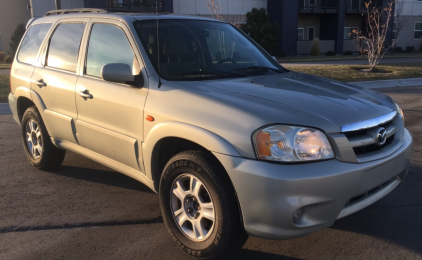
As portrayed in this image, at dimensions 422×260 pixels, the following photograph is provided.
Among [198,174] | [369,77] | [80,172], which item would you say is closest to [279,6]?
[369,77]

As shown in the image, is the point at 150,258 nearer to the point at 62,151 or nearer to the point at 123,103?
the point at 123,103

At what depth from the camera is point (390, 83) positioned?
14.2 m

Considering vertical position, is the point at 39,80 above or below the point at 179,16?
below

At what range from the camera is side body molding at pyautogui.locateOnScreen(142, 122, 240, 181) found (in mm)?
2988

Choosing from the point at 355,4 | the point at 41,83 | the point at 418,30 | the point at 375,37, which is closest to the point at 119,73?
the point at 41,83

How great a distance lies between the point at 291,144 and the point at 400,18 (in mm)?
36008

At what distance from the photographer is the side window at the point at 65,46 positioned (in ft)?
15.2

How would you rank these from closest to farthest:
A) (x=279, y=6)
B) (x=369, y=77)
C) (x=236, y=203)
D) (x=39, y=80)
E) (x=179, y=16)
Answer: (x=236, y=203), (x=179, y=16), (x=39, y=80), (x=369, y=77), (x=279, y=6)

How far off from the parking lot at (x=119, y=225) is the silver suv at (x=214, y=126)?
18.1 inches

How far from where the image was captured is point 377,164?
10.3 ft

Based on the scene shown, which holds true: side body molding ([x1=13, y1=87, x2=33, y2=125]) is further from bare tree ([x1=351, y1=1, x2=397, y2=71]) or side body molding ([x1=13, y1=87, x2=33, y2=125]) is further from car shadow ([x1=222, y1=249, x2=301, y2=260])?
bare tree ([x1=351, y1=1, x2=397, y2=71])

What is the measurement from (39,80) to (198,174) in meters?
2.85

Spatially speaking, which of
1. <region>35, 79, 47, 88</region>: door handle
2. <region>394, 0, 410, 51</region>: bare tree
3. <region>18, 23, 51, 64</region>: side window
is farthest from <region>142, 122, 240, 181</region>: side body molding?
<region>394, 0, 410, 51</region>: bare tree

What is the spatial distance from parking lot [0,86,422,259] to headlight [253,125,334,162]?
932mm
